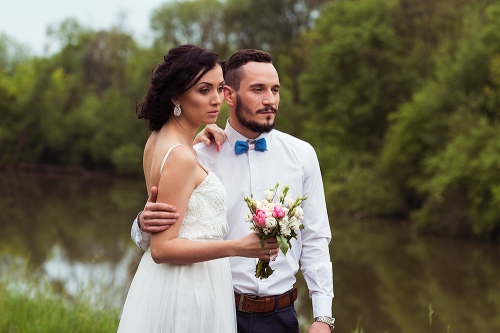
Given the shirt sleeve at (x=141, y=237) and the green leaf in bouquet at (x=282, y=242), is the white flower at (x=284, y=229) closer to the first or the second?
the green leaf in bouquet at (x=282, y=242)

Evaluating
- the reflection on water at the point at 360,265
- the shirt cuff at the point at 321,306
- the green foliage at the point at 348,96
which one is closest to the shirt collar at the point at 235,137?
the shirt cuff at the point at 321,306

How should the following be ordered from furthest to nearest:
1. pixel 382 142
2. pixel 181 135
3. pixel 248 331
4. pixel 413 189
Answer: pixel 382 142 → pixel 413 189 → pixel 248 331 → pixel 181 135

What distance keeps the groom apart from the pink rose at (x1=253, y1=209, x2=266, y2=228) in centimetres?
59

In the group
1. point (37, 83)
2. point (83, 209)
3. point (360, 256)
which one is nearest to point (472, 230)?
point (360, 256)

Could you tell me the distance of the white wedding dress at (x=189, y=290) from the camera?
9.81 feet

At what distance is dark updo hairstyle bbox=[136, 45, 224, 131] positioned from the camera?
3033 mm

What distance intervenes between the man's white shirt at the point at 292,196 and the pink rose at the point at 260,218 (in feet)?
1.86

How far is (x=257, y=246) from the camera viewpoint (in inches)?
113

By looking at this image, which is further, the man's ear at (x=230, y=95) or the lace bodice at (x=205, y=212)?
the man's ear at (x=230, y=95)

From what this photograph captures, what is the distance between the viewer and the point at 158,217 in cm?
293

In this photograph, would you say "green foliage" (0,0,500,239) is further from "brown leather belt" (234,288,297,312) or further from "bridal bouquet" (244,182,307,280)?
"bridal bouquet" (244,182,307,280)

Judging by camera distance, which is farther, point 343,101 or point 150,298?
point 343,101

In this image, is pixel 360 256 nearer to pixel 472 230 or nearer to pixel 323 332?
pixel 472 230

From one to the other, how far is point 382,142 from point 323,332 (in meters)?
28.0
